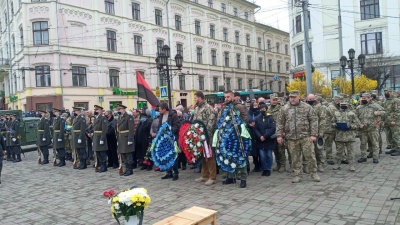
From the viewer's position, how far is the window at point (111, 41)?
33.4 m

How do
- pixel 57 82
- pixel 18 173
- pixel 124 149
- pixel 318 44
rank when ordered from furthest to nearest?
pixel 318 44 < pixel 57 82 < pixel 18 173 < pixel 124 149

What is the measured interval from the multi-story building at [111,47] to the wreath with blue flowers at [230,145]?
76.4ft

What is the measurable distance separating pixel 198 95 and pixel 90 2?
27980mm

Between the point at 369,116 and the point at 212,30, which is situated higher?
the point at 212,30

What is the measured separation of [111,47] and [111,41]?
0.61 m

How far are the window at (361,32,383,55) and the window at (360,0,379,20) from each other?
6.23 feet

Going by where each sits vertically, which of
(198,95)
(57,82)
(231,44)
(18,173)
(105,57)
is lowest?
(18,173)

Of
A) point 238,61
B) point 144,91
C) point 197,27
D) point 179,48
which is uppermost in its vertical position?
point 197,27

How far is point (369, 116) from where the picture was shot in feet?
30.5

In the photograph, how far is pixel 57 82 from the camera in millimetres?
29266

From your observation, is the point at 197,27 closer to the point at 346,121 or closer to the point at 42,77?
the point at 42,77

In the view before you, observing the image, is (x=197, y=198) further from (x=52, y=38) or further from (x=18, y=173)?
→ (x=52, y=38)

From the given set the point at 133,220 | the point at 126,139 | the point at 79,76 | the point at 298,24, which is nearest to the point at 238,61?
the point at 298,24

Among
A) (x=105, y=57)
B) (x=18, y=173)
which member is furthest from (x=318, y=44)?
(x=18, y=173)
